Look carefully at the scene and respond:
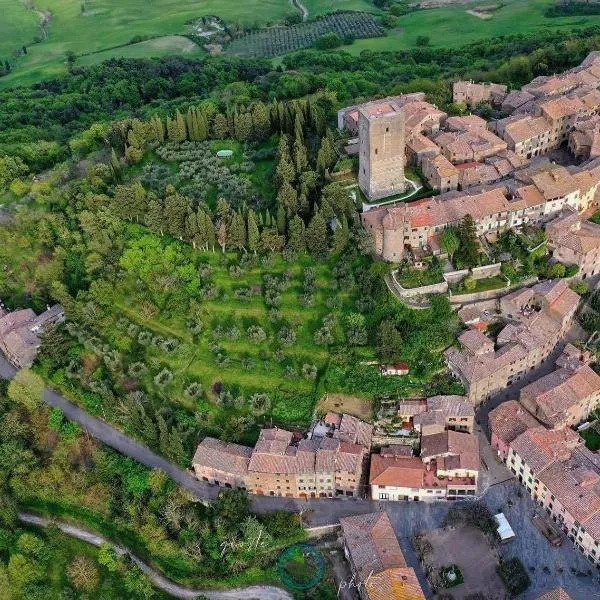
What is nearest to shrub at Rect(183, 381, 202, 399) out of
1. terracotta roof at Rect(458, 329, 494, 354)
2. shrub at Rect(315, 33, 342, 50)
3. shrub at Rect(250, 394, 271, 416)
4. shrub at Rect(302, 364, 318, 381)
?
shrub at Rect(250, 394, 271, 416)

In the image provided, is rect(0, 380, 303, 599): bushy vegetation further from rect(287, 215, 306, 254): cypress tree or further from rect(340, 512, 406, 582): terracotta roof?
rect(287, 215, 306, 254): cypress tree

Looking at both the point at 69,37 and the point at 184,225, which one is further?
the point at 69,37

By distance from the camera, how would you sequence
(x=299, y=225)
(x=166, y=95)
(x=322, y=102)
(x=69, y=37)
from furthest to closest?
(x=69, y=37) → (x=166, y=95) → (x=322, y=102) → (x=299, y=225)

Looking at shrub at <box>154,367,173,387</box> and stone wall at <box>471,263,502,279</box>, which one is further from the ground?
stone wall at <box>471,263,502,279</box>

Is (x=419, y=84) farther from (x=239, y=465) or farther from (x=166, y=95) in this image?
(x=239, y=465)

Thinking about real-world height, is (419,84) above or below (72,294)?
above

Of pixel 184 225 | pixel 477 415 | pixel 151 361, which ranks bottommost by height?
pixel 477 415

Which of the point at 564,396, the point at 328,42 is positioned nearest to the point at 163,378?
the point at 564,396

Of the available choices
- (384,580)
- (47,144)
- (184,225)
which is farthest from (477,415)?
(47,144)
